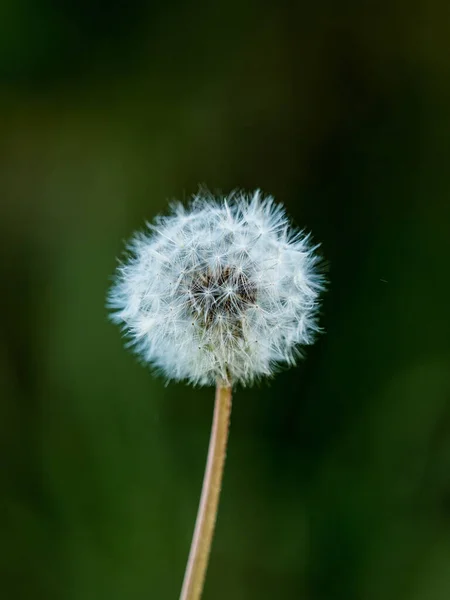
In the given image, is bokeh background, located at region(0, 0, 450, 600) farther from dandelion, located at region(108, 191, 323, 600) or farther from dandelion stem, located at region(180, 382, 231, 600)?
dandelion stem, located at region(180, 382, 231, 600)

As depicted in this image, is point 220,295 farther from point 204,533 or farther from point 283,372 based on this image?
point 283,372

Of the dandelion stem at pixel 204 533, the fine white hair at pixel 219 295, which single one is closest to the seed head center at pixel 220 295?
the fine white hair at pixel 219 295

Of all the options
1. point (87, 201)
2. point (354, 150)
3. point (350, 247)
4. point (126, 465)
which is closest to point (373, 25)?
Answer: point (354, 150)

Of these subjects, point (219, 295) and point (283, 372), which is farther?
point (283, 372)

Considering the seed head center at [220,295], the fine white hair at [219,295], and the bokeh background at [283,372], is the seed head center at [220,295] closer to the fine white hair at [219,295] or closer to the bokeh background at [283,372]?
the fine white hair at [219,295]

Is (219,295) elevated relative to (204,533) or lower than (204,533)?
elevated

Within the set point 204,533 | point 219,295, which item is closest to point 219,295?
point 219,295

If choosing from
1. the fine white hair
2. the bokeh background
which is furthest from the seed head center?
the bokeh background
